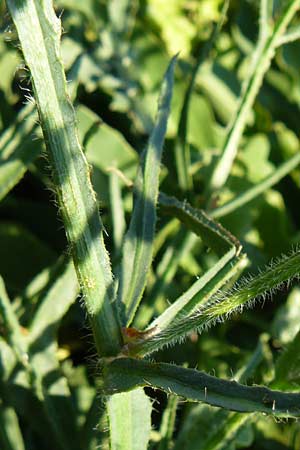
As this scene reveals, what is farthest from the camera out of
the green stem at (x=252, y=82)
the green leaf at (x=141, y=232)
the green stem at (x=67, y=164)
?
the green stem at (x=252, y=82)

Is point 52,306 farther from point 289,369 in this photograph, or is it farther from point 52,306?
point 289,369

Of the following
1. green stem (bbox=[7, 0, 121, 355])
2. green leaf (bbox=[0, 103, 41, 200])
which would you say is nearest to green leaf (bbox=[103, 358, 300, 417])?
green stem (bbox=[7, 0, 121, 355])

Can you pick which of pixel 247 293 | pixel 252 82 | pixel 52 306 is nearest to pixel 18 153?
pixel 52 306

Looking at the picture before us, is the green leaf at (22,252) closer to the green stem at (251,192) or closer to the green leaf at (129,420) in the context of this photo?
the green stem at (251,192)

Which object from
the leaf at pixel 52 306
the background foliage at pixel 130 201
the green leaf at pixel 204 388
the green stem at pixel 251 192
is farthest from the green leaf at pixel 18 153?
the green leaf at pixel 204 388

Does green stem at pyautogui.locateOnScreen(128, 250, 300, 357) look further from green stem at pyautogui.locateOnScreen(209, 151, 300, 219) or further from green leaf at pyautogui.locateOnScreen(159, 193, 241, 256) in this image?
green stem at pyautogui.locateOnScreen(209, 151, 300, 219)

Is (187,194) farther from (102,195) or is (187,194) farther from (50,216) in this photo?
(50,216)
